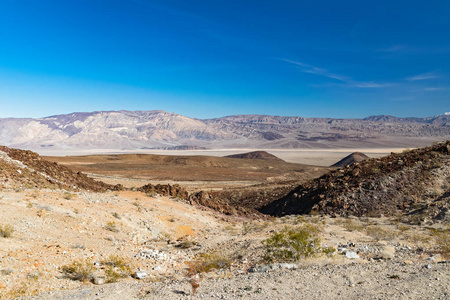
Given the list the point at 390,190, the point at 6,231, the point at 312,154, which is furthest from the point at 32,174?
the point at 312,154

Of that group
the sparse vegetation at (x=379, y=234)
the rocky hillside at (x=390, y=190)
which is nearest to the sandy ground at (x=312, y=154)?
the rocky hillside at (x=390, y=190)

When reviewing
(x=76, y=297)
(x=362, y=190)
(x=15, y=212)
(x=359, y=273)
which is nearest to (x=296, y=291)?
(x=359, y=273)

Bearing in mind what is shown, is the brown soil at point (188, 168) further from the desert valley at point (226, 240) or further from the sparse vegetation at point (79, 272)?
the sparse vegetation at point (79, 272)

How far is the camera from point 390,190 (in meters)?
16.1

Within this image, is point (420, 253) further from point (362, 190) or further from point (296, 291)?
point (362, 190)

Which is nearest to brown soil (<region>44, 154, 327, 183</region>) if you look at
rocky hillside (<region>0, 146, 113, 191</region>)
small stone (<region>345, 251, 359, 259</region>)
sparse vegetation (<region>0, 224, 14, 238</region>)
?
rocky hillside (<region>0, 146, 113, 191</region>)

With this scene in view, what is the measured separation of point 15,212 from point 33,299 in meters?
5.01

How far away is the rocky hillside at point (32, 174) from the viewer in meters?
13.9

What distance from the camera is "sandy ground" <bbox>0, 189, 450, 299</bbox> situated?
5.59 metres

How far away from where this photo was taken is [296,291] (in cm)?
550

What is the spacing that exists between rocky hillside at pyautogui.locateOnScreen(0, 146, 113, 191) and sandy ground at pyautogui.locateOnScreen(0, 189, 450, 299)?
2326mm

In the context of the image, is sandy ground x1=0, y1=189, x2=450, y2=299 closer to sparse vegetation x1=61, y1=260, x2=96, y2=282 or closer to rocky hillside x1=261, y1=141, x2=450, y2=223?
sparse vegetation x1=61, y1=260, x2=96, y2=282

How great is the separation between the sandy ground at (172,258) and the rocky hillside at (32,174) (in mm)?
2326

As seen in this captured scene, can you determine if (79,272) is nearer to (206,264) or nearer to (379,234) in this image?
(206,264)
